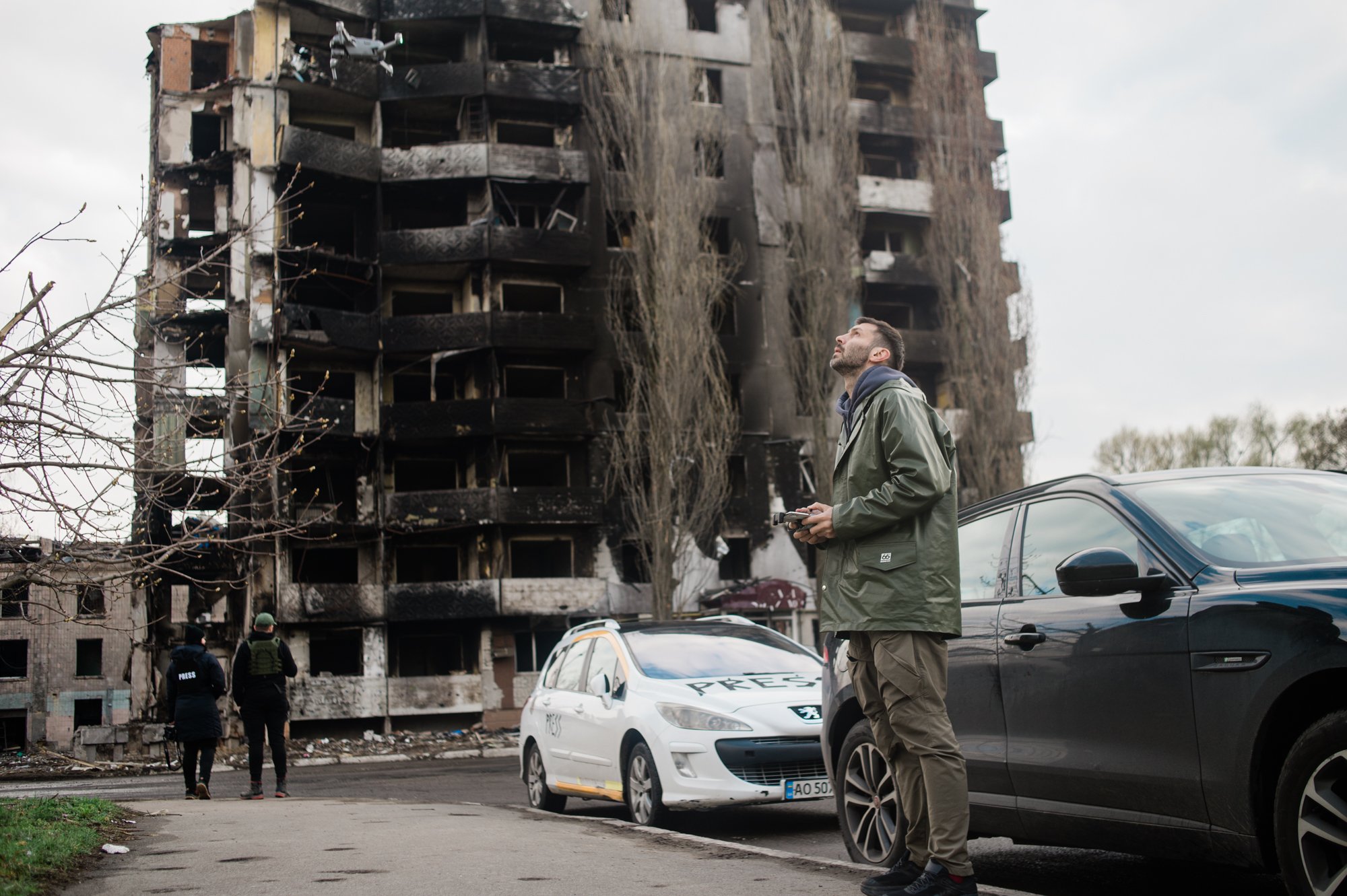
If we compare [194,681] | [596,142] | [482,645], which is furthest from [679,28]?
[194,681]

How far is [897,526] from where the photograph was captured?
193 inches

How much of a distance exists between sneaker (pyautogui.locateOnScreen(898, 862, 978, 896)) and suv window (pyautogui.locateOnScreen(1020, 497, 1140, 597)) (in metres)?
1.37

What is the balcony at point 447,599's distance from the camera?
126ft

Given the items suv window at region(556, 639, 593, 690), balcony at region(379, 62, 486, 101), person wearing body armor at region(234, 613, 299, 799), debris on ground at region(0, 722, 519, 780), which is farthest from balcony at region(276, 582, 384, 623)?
suv window at region(556, 639, 593, 690)

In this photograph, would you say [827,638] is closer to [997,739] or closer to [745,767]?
[997,739]

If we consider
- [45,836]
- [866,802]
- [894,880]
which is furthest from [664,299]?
[894,880]

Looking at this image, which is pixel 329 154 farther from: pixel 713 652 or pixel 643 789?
pixel 643 789

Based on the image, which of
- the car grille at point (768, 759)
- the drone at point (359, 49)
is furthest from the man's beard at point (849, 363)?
the drone at point (359, 49)

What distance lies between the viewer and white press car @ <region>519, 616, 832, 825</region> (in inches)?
361

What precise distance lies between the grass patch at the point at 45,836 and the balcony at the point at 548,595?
2823 centimetres

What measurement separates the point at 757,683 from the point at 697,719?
2.62ft

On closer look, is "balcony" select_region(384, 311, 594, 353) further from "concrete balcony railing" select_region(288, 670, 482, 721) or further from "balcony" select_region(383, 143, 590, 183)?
"concrete balcony railing" select_region(288, 670, 482, 721)

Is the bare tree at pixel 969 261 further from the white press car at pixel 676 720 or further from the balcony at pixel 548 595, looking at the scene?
the white press car at pixel 676 720

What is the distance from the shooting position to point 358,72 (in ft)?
136
